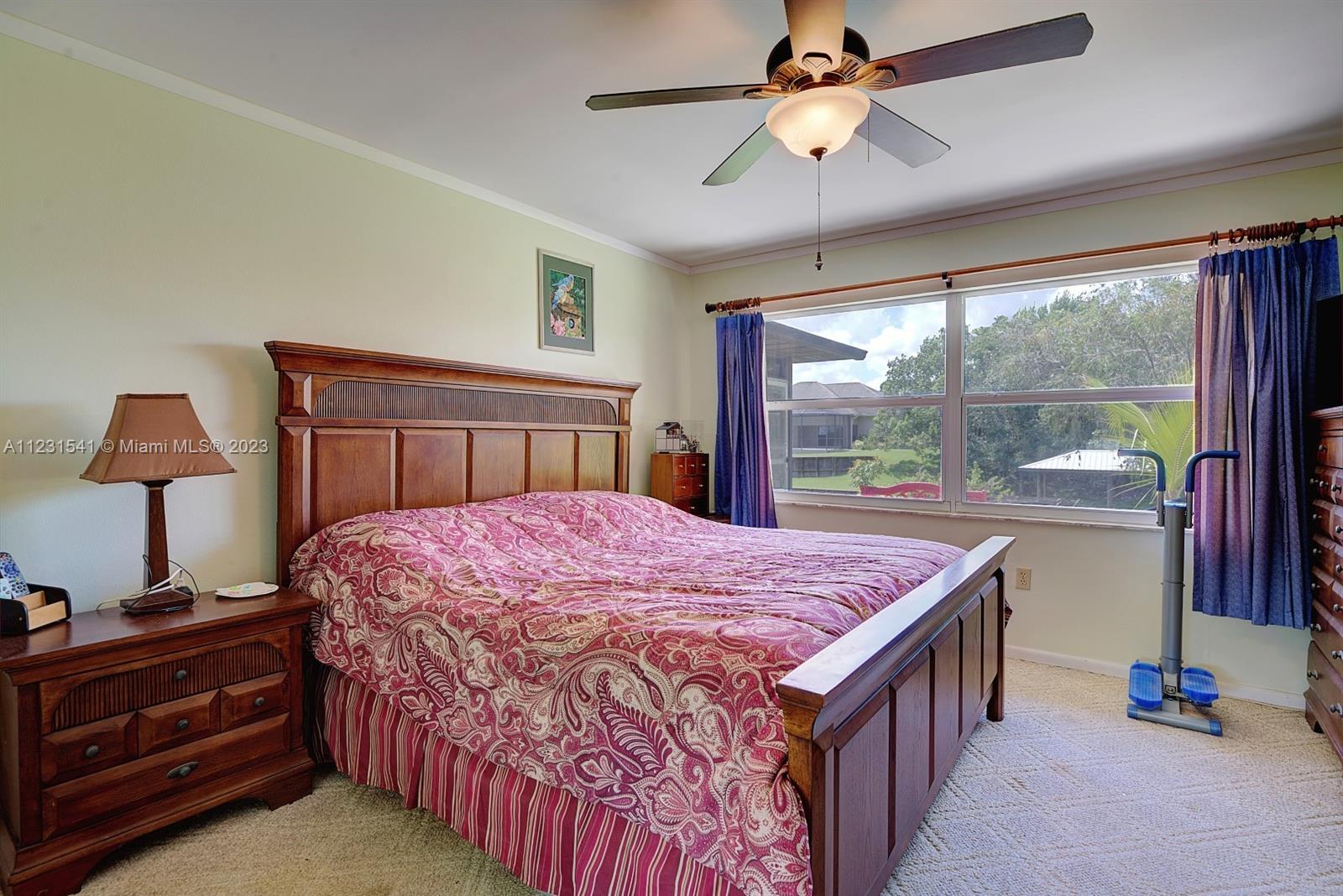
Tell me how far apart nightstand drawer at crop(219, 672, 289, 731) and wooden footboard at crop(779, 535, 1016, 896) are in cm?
181

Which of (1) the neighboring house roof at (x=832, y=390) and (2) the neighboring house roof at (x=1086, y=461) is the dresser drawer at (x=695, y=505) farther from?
(2) the neighboring house roof at (x=1086, y=461)

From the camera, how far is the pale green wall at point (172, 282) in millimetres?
1991

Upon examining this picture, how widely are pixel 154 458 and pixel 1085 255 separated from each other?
4065mm

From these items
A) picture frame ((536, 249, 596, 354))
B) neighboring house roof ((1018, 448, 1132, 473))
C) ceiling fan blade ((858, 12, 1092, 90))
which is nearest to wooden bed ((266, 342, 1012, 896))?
picture frame ((536, 249, 596, 354))

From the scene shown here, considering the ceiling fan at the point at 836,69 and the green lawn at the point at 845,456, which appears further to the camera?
the green lawn at the point at 845,456

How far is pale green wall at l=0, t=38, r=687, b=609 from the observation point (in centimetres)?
199

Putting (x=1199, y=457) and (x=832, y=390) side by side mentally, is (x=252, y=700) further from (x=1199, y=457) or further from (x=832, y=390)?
(x=1199, y=457)

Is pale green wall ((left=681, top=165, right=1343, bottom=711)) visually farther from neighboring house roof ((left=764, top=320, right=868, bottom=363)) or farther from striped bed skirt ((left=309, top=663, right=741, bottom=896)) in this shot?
striped bed skirt ((left=309, top=663, right=741, bottom=896))

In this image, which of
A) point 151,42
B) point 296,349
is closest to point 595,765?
point 296,349

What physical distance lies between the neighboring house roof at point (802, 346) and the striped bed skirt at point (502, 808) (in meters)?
3.26

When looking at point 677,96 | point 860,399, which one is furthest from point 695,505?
point 677,96

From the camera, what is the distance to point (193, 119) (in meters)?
2.33

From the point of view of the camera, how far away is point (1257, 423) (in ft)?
9.30

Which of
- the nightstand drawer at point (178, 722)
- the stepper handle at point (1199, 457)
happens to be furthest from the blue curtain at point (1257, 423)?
the nightstand drawer at point (178, 722)
